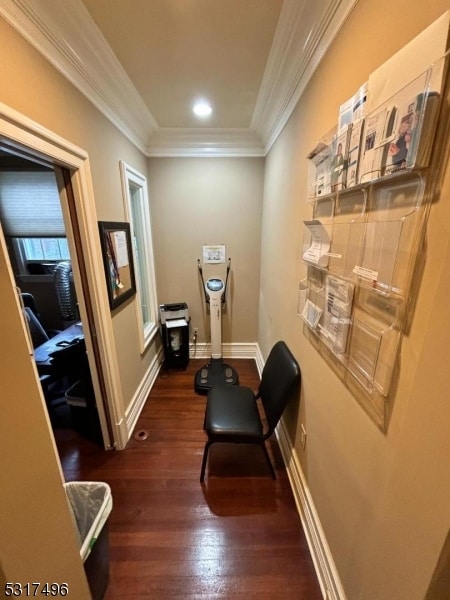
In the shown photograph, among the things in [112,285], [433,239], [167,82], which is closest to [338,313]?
[433,239]

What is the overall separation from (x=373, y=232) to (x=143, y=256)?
251 cm

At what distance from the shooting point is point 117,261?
6.33 feet

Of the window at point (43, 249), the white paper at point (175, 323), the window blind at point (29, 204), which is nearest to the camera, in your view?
the white paper at point (175, 323)

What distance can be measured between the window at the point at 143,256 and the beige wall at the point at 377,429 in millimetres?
1555

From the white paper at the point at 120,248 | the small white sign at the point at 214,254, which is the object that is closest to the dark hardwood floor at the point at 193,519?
the white paper at the point at 120,248

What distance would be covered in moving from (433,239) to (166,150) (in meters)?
2.83

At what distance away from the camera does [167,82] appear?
5.67 ft

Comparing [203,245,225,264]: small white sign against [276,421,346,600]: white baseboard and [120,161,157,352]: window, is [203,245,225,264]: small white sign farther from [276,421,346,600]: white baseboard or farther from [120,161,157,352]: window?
[276,421,346,600]: white baseboard

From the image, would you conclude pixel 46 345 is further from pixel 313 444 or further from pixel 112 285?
pixel 313 444

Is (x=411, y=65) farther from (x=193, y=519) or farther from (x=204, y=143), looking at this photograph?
(x=204, y=143)

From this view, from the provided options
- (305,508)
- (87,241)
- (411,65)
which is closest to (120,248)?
(87,241)

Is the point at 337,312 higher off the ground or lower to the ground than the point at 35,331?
higher

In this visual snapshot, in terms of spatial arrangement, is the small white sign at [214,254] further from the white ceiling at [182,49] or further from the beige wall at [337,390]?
→ the white ceiling at [182,49]

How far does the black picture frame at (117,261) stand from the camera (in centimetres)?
175
